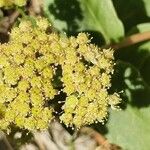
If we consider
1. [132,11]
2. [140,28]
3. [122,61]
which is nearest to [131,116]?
[122,61]

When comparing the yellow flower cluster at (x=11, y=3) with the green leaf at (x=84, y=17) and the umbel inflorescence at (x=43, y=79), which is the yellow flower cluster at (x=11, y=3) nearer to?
the umbel inflorescence at (x=43, y=79)

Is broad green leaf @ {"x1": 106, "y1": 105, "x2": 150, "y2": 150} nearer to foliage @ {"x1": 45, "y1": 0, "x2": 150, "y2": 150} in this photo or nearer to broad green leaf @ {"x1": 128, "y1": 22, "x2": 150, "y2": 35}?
foliage @ {"x1": 45, "y1": 0, "x2": 150, "y2": 150}

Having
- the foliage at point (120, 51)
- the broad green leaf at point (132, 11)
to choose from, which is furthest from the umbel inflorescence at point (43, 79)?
the broad green leaf at point (132, 11)

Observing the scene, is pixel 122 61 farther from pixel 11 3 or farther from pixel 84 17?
pixel 11 3

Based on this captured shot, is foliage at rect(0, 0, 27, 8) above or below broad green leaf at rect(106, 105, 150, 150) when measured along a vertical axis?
above

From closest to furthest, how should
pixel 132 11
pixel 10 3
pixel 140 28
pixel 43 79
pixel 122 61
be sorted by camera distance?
pixel 43 79, pixel 10 3, pixel 122 61, pixel 140 28, pixel 132 11

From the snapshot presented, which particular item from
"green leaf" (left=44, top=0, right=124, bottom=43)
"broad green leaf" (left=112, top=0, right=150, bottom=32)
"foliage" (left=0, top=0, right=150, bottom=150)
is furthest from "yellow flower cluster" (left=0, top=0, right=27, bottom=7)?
"broad green leaf" (left=112, top=0, right=150, bottom=32)
